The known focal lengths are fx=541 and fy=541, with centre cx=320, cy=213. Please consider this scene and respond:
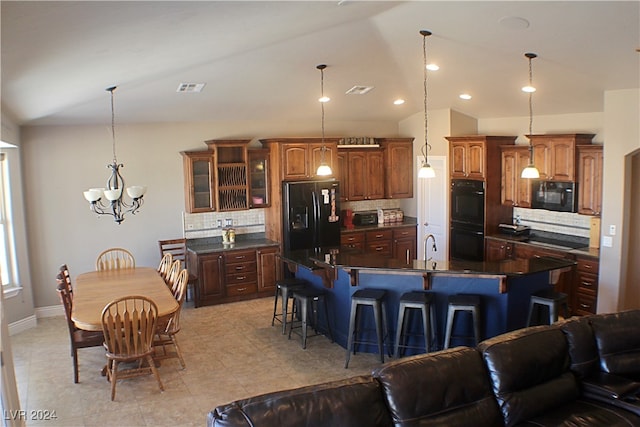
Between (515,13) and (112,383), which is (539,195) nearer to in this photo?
(515,13)

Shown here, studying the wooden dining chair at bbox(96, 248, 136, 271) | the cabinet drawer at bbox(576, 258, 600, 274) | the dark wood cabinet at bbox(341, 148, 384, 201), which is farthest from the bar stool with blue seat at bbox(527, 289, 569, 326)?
the wooden dining chair at bbox(96, 248, 136, 271)

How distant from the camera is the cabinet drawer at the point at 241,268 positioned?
827 centimetres

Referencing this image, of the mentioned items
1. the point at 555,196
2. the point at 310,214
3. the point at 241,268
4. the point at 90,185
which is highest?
the point at 90,185

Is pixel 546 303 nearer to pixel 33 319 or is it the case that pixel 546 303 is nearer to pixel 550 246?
pixel 550 246

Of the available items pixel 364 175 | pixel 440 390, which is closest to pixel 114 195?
pixel 440 390

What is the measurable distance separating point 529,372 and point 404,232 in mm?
6166

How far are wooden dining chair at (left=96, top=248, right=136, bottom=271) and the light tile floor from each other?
100 cm

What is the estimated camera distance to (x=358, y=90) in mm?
7938

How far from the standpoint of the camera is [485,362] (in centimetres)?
367

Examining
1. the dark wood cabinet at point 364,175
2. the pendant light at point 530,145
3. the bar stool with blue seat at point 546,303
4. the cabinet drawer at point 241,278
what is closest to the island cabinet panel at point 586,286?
the bar stool with blue seat at point 546,303

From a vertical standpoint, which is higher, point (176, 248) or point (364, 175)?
point (364, 175)

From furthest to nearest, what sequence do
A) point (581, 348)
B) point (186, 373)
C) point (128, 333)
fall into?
point (186, 373)
point (128, 333)
point (581, 348)

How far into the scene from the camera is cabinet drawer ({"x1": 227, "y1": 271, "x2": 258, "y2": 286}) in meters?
8.30

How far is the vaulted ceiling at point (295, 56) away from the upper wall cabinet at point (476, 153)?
19.3 inches
